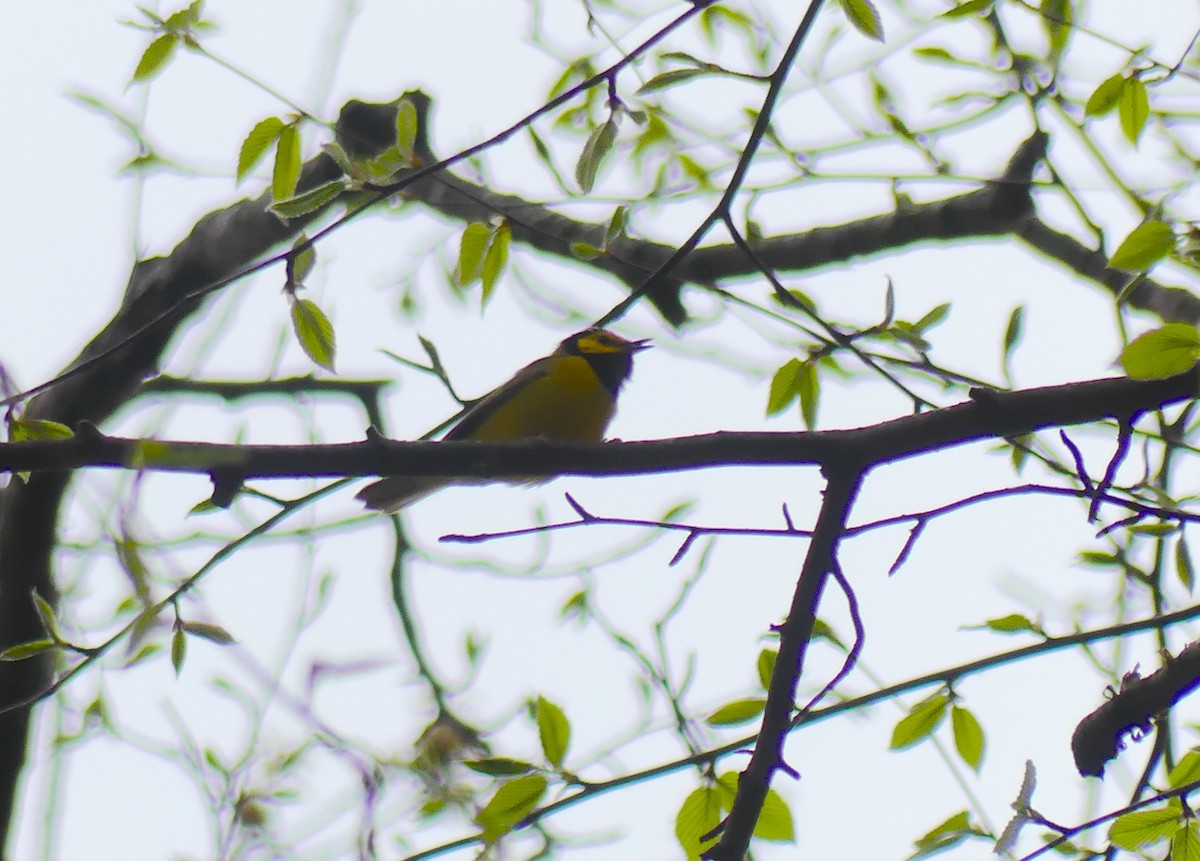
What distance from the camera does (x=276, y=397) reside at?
416cm

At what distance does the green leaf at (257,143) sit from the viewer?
2.04 m

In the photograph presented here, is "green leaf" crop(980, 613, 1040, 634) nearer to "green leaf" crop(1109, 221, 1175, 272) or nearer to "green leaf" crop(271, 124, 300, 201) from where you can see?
"green leaf" crop(1109, 221, 1175, 272)

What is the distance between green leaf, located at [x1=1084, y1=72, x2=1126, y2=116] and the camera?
2172 mm

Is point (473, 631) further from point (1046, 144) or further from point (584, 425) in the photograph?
point (1046, 144)

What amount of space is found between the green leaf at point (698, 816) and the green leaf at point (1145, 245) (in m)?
1.07

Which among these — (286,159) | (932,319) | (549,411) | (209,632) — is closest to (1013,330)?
(932,319)

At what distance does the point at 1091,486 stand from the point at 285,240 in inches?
97.6

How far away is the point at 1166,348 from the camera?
166 centimetres

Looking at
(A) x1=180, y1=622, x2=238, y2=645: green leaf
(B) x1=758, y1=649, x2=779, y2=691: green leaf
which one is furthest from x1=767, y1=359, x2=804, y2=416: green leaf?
(A) x1=180, y1=622, x2=238, y2=645: green leaf

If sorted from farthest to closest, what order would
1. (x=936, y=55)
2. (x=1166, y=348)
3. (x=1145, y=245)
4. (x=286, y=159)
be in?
(x=936, y=55) → (x=286, y=159) → (x=1145, y=245) → (x=1166, y=348)

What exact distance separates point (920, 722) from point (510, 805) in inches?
28.2

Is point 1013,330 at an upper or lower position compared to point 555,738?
upper

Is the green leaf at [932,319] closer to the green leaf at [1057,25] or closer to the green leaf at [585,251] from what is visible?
the green leaf at [585,251]

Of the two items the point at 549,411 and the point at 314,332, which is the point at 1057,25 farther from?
the point at 549,411
